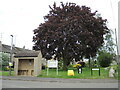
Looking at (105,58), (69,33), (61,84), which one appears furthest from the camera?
(105,58)

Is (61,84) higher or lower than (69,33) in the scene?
lower

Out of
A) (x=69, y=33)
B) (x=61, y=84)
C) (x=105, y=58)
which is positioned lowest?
(x=61, y=84)

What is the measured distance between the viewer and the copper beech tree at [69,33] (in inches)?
1129

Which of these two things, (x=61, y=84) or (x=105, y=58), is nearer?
(x=61, y=84)

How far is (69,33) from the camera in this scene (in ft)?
93.8

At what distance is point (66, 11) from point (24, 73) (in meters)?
14.4

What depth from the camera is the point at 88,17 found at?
98.5 feet

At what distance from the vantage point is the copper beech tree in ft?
94.1

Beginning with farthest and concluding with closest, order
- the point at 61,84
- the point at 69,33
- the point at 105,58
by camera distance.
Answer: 1. the point at 105,58
2. the point at 69,33
3. the point at 61,84

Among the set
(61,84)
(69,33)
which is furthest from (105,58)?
(61,84)

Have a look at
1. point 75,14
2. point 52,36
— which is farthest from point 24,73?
point 75,14

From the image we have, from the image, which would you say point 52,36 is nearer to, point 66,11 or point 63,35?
point 63,35

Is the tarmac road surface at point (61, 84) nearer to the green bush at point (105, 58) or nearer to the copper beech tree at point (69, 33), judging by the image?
the copper beech tree at point (69, 33)

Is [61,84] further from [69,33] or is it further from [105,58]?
[105,58]
